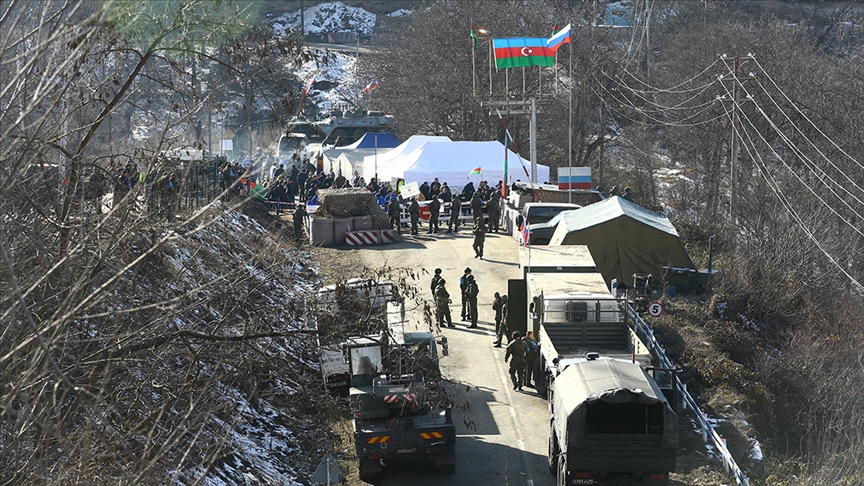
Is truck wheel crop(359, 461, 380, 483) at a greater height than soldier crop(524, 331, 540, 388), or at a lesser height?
lesser

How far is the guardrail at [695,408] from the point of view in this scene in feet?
46.0

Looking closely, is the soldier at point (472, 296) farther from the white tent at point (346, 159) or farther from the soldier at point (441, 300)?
the white tent at point (346, 159)

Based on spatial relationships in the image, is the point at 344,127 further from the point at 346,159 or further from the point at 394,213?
the point at 394,213

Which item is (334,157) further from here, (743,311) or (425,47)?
(743,311)

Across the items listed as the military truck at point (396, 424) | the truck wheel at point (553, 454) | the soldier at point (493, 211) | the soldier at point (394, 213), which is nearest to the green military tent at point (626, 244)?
the soldier at point (493, 211)

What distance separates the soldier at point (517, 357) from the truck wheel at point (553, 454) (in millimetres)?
3520

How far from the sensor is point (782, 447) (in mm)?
19344

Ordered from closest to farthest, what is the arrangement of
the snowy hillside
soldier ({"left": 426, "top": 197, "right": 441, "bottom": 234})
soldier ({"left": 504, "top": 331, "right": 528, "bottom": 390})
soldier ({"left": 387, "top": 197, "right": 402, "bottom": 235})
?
soldier ({"left": 504, "top": 331, "right": 528, "bottom": 390}) → soldier ({"left": 387, "top": 197, "right": 402, "bottom": 235}) → soldier ({"left": 426, "top": 197, "right": 441, "bottom": 234}) → the snowy hillside

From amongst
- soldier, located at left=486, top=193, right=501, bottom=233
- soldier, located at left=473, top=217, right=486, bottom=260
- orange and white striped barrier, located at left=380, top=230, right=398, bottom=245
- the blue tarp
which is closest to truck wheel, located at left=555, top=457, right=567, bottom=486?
soldier, located at left=473, top=217, right=486, bottom=260

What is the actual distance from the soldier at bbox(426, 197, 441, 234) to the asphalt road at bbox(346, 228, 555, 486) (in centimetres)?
565

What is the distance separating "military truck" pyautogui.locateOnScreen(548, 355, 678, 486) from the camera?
1262cm

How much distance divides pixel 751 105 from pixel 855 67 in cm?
558

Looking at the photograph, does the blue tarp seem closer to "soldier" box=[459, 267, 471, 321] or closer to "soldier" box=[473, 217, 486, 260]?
"soldier" box=[473, 217, 486, 260]

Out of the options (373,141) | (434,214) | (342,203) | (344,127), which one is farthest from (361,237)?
(344,127)
